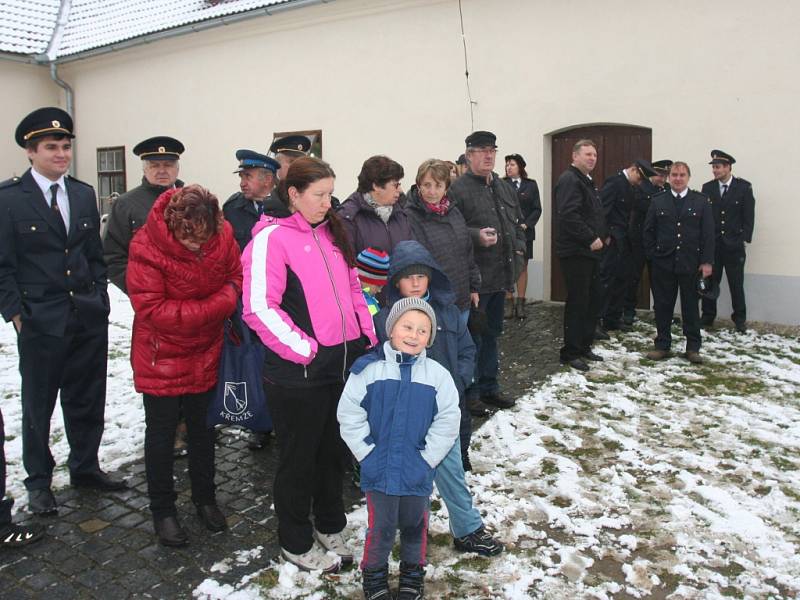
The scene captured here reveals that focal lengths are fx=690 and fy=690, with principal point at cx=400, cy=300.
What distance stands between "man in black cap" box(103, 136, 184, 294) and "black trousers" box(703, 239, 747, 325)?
612 centimetres

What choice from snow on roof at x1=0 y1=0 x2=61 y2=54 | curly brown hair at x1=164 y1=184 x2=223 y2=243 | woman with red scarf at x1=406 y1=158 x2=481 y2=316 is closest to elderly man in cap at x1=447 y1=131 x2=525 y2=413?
woman with red scarf at x1=406 y1=158 x2=481 y2=316

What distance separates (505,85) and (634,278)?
3.22 meters

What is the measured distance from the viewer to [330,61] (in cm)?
1114

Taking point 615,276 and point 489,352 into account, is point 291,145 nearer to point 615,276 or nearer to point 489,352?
point 489,352

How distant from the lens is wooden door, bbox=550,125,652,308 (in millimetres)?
8680

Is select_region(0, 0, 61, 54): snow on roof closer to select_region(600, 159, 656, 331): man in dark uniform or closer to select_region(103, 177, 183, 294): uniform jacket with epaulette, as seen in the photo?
select_region(103, 177, 183, 294): uniform jacket with epaulette

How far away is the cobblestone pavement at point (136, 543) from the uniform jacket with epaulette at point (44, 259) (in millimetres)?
1003

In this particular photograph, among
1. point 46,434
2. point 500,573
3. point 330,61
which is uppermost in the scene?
point 330,61

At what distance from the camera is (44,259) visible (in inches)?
143

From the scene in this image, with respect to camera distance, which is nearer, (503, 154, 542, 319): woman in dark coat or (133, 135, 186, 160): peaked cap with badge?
(133, 135, 186, 160): peaked cap with badge

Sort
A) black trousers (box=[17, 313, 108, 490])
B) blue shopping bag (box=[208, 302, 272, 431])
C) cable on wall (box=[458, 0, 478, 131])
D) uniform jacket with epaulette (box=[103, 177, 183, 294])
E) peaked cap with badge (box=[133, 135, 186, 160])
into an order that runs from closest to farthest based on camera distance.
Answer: blue shopping bag (box=[208, 302, 272, 431])
black trousers (box=[17, 313, 108, 490])
uniform jacket with epaulette (box=[103, 177, 183, 294])
peaked cap with badge (box=[133, 135, 186, 160])
cable on wall (box=[458, 0, 478, 131])

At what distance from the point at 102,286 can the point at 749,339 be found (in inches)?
257

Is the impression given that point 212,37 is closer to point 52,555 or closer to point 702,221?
point 702,221

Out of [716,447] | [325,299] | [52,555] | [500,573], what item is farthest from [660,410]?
[52,555]
